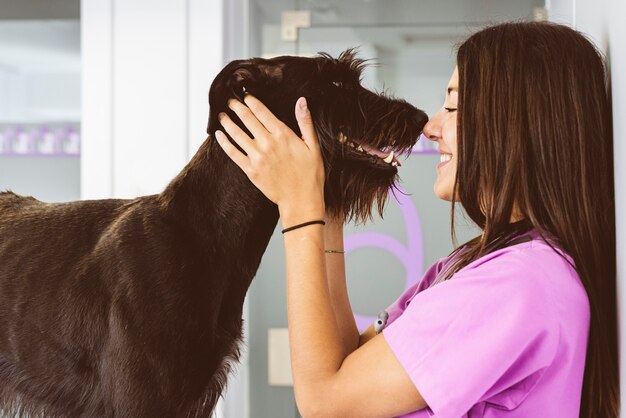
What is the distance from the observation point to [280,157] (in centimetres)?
123

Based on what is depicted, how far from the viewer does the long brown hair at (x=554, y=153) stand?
1076mm

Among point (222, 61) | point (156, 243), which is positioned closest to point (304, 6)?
point (222, 61)

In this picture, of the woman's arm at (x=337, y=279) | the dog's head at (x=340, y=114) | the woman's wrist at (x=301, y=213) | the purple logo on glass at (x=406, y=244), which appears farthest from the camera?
the purple logo on glass at (x=406, y=244)

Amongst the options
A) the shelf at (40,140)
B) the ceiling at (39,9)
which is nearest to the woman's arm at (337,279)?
the shelf at (40,140)

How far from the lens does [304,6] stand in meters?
2.82

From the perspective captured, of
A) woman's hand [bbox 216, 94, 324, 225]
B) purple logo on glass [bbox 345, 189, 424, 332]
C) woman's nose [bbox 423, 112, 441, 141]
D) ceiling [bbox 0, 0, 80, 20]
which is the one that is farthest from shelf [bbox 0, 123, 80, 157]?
woman's nose [bbox 423, 112, 441, 141]

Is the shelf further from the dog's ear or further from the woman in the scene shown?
the woman

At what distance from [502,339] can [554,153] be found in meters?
0.30

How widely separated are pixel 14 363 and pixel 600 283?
1.10 meters

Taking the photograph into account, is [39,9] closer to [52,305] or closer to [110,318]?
[52,305]

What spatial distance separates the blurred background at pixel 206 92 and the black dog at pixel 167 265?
1186 mm

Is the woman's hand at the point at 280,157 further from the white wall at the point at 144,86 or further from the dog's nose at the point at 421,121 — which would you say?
the white wall at the point at 144,86

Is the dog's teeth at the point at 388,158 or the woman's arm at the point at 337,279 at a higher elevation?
the dog's teeth at the point at 388,158

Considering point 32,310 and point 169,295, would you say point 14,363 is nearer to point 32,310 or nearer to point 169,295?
point 32,310
